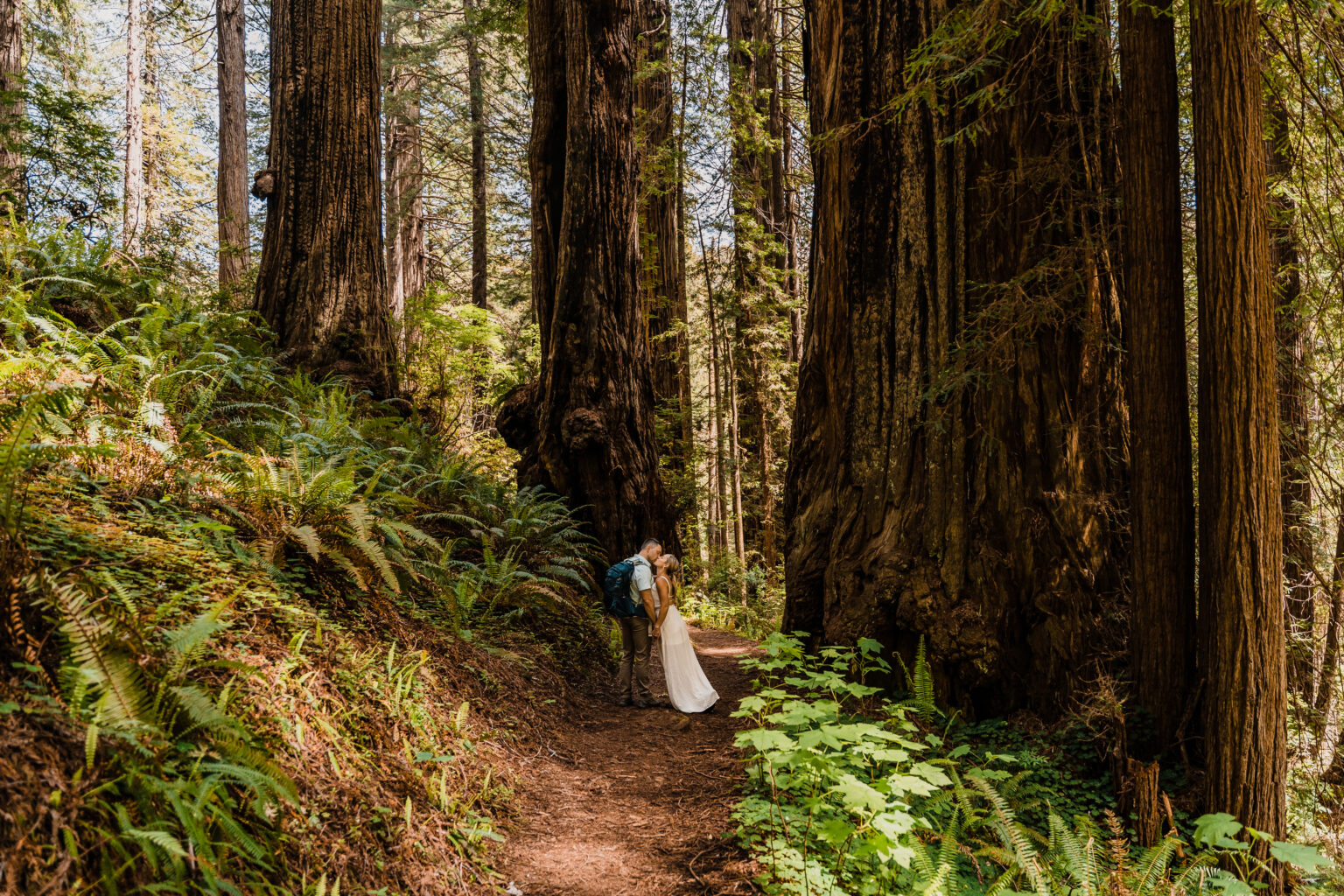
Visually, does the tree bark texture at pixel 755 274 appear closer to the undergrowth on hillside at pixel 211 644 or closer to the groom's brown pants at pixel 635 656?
the groom's brown pants at pixel 635 656

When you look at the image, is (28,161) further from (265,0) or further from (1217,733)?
(265,0)

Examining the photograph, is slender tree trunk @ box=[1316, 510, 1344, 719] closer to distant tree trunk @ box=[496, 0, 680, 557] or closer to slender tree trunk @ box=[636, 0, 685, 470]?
distant tree trunk @ box=[496, 0, 680, 557]

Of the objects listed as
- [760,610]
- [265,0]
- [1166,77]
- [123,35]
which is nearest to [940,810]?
[1166,77]

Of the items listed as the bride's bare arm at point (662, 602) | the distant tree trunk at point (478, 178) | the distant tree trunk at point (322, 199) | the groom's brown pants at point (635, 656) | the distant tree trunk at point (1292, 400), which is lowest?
the groom's brown pants at point (635, 656)

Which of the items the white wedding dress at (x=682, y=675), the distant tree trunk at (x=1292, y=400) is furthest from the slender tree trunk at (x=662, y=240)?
the distant tree trunk at (x=1292, y=400)

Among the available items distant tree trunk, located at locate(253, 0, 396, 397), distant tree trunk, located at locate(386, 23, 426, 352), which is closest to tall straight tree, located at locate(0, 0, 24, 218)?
distant tree trunk, located at locate(253, 0, 396, 397)

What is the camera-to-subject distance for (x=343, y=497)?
408 cm

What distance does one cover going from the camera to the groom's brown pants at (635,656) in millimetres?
6146

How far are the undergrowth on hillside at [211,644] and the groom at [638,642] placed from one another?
642 mm

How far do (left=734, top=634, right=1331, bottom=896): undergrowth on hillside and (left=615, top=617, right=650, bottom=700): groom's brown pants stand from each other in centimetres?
195

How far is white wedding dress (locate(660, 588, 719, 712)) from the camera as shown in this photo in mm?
6008

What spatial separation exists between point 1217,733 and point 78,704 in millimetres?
4978

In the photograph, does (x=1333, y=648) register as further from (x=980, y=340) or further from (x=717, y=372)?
(x=717, y=372)

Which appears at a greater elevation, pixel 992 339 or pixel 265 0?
pixel 265 0
